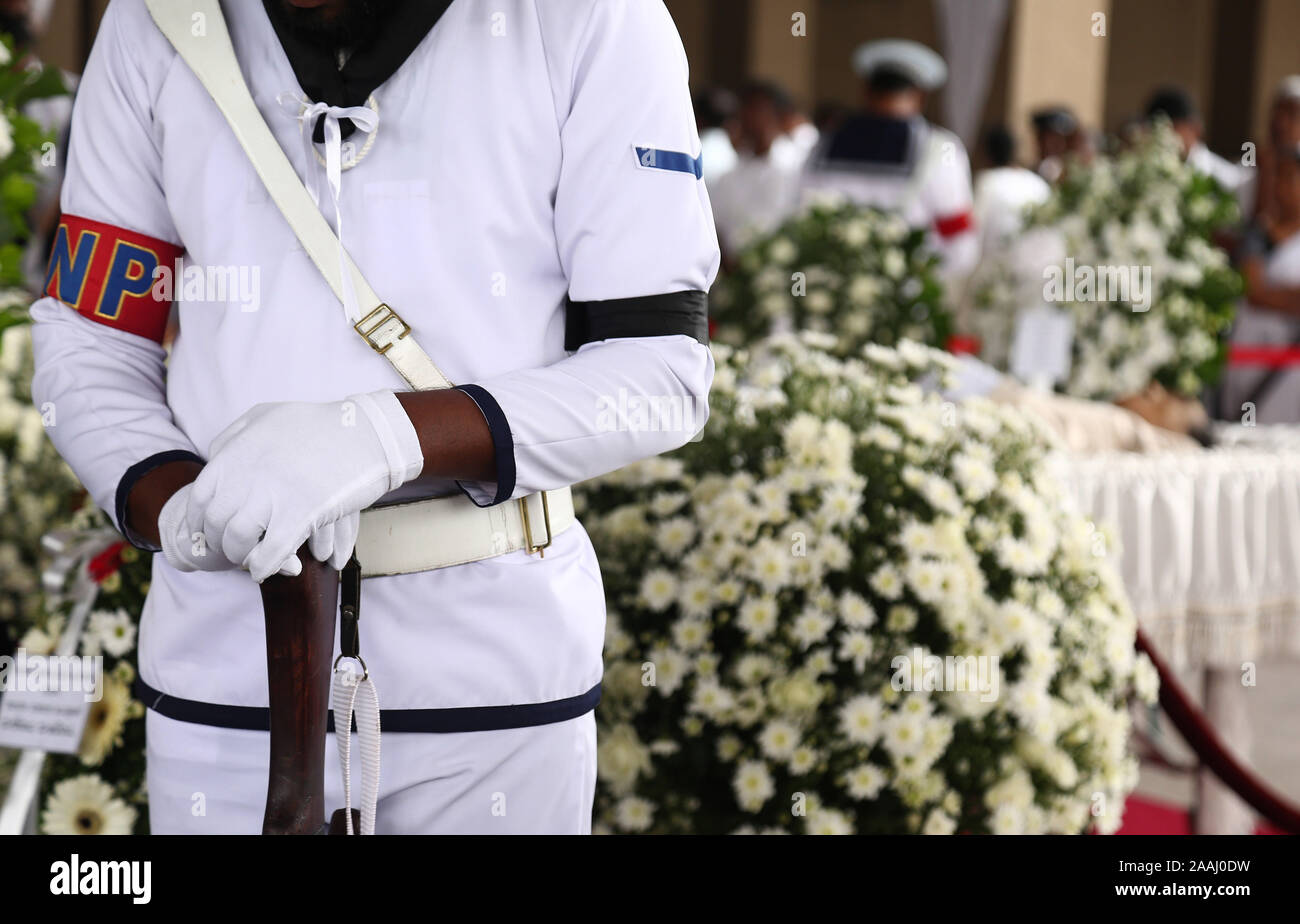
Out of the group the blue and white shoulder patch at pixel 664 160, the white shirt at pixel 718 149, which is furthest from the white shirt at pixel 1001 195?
the blue and white shoulder patch at pixel 664 160

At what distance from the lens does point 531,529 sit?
120 cm

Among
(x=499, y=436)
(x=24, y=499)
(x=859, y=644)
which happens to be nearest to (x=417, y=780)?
(x=499, y=436)

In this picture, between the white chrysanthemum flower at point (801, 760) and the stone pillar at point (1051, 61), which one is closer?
the white chrysanthemum flower at point (801, 760)

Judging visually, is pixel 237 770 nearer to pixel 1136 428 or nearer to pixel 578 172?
pixel 578 172

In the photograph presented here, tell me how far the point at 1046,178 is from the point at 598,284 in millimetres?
7897

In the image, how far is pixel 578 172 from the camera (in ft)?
3.83

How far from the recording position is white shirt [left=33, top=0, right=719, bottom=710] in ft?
3.78

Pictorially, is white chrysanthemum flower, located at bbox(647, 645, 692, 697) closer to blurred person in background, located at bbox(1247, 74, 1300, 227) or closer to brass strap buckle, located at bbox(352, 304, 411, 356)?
brass strap buckle, located at bbox(352, 304, 411, 356)

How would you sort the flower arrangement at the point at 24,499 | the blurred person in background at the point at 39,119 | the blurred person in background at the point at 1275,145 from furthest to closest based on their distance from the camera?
the blurred person in background at the point at 1275,145
the blurred person in background at the point at 39,119
the flower arrangement at the point at 24,499

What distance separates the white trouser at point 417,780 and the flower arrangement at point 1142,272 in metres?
3.06

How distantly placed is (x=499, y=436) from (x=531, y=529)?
15 cm

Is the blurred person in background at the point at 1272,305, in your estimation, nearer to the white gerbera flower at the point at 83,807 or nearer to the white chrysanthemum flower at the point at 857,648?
the white chrysanthemum flower at the point at 857,648

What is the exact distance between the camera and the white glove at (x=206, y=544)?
3.39 feet
